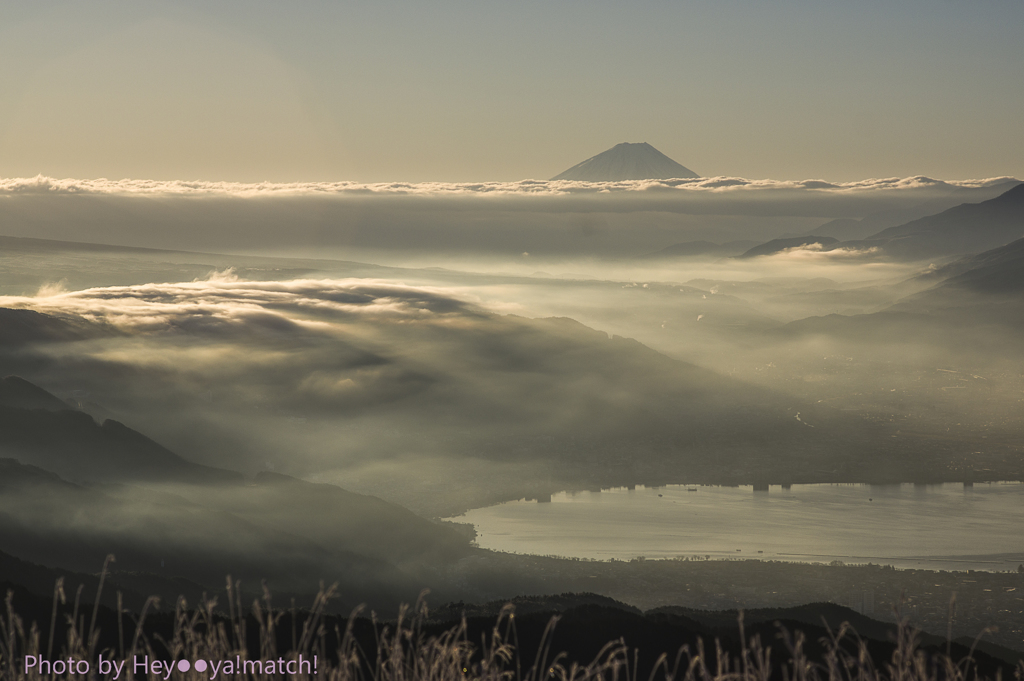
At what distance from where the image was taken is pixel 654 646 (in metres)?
86.6

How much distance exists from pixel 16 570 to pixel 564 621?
75631mm

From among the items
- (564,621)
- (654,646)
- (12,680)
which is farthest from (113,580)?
(12,680)

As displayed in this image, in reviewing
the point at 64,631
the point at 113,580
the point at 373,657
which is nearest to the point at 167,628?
the point at 64,631

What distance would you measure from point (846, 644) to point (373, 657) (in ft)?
145

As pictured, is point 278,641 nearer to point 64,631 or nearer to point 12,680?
point 64,631

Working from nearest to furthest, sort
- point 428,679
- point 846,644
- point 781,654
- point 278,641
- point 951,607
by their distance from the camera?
point 951,607, point 428,679, point 278,641, point 846,644, point 781,654

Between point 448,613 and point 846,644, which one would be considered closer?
point 846,644

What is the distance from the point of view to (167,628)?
5631cm

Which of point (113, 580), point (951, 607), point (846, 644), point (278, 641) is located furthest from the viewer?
point (113, 580)

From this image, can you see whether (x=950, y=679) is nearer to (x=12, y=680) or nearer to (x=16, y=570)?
(x=12, y=680)

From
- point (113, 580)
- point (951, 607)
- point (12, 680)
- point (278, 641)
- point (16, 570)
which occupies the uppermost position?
point (951, 607)

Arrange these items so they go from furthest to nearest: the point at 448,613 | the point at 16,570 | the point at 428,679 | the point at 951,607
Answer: the point at 448,613
the point at 16,570
the point at 428,679
the point at 951,607

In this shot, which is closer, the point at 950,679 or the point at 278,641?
the point at 950,679

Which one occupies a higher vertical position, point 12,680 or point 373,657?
point 12,680
